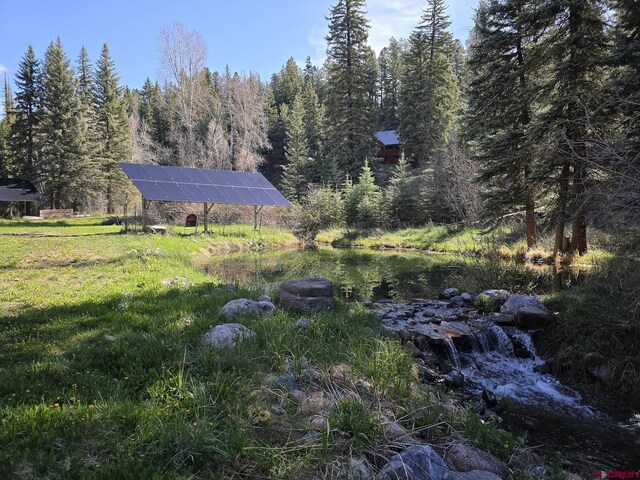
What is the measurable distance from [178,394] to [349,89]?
37.9 m

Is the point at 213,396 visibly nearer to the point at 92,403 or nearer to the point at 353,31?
the point at 92,403

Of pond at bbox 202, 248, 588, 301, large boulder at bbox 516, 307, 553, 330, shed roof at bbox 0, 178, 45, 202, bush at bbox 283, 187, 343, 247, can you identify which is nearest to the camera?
large boulder at bbox 516, 307, 553, 330

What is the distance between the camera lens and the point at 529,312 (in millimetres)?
7387

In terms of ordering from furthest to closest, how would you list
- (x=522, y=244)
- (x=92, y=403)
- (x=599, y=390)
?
1. (x=522, y=244)
2. (x=599, y=390)
3. (x=92, y=403)

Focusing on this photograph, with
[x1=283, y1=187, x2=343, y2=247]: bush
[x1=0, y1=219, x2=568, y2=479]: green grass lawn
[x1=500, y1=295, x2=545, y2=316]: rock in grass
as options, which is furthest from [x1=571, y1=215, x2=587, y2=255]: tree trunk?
[x1=283, y1=187, x2=343, y2=247]: bush

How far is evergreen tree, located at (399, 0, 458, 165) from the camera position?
1427 inches

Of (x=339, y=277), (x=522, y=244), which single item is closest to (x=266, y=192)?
(x=339, y=277)

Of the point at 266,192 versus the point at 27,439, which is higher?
the point at 266,192

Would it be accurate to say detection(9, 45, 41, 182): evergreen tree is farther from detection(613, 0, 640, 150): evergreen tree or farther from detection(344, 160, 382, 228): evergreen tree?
Answer: detection(613, 0, 640, 150): evergreen tree

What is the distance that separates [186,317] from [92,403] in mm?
2414

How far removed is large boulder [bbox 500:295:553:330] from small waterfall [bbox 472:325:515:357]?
484 mm

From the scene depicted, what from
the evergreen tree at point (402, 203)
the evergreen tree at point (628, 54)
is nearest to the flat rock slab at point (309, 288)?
the evergreen tree at point (628, 54)

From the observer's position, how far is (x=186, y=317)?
224 inches

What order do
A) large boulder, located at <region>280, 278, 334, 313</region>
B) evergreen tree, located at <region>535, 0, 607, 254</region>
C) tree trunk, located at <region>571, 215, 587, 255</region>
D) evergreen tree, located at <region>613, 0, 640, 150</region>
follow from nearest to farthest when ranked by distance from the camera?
large boulder, located at <region>280, 278, 334, 313</region>, evergreen tree, located at <region>613, 0, 640, 150</region>, evergreen tree, located at <region>535, 0, 607, 254</region>, tree trunk, located at <region>571, 215, 587, 255</region>
